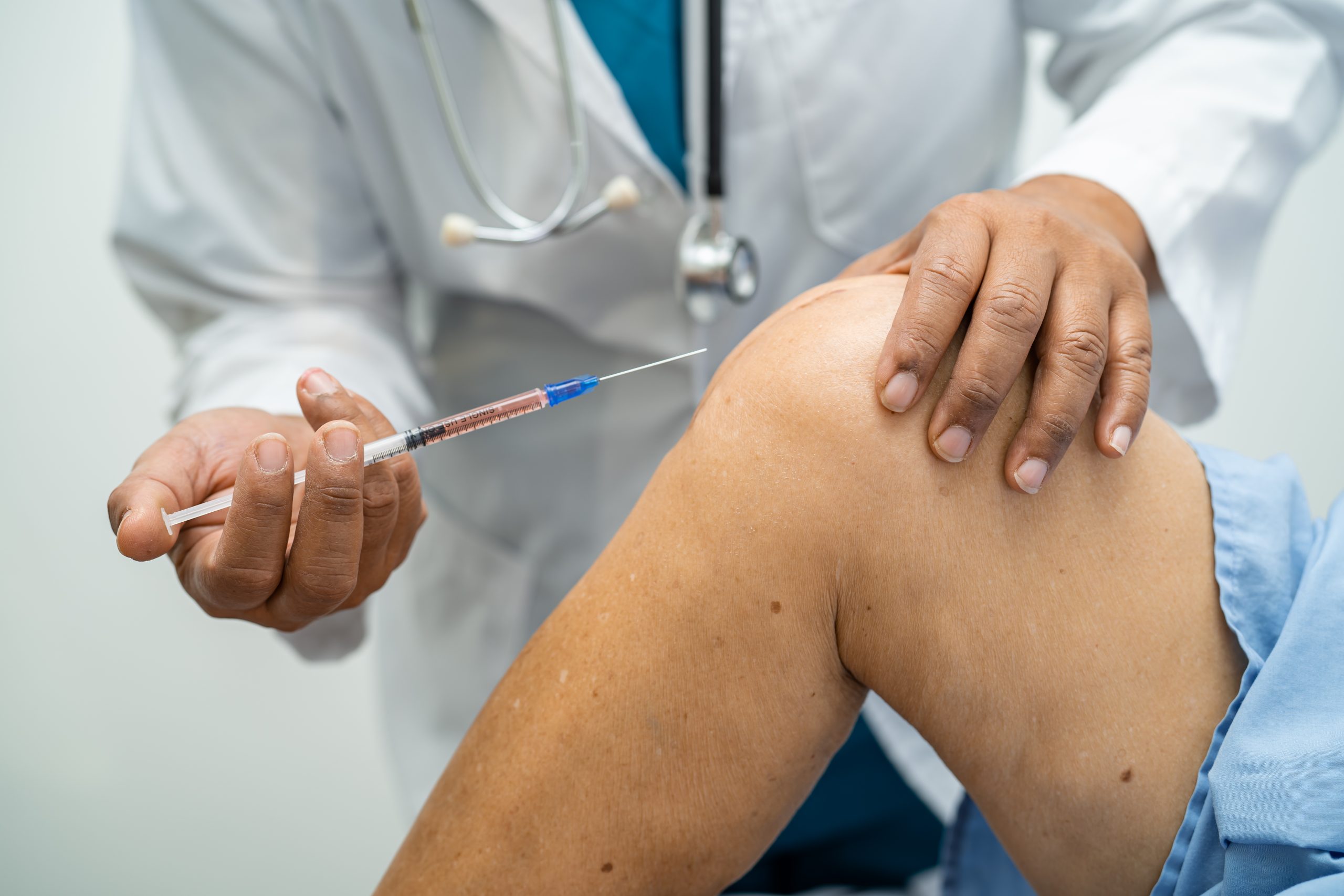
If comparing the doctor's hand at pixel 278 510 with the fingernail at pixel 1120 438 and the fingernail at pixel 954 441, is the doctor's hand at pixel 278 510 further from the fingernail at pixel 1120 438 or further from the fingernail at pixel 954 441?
the fingernail at pixel 1120 438

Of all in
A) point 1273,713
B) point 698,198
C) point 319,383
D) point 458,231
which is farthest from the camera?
point 698,198

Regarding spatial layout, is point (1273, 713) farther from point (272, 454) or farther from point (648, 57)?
point (648, 57)

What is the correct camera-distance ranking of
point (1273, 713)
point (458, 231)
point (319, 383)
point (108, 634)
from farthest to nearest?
point (108, 634) → point (458, 231) → point (319, 383) → point (1273, 713)

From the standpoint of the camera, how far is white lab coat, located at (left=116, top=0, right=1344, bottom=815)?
0.88 metres

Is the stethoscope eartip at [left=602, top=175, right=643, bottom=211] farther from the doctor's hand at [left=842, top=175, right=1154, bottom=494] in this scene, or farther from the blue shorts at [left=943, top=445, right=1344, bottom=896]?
the blue shorts at [left=943, top=445, right=1344, bottom=896]

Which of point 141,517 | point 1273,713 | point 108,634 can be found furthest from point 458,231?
point 108,634

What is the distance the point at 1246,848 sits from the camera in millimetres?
463

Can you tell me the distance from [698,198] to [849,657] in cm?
51

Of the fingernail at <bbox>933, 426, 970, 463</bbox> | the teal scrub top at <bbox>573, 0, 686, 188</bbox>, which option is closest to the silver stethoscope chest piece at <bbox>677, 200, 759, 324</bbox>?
the teal scrub top at <bbox>573, 0, 686, 188</bbox>

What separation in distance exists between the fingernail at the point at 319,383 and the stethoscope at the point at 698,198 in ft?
0.73

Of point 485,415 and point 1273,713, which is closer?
point 1273,713

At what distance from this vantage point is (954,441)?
506 millimetres

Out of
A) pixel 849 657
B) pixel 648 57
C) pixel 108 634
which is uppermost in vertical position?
pixel 648 57

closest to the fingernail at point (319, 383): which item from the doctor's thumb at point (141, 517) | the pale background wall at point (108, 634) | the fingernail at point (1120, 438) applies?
the doctor's thumb at point (141, 517)
